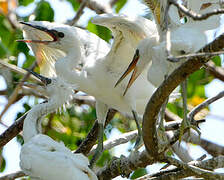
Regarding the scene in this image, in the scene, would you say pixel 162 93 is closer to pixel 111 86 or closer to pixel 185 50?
pixel 185 50

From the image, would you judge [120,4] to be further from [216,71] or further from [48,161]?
[48,161]

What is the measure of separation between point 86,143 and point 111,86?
2.00 feet

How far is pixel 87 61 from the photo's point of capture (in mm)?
5324

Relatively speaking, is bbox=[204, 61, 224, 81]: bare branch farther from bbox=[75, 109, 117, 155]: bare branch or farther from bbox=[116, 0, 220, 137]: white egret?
bbox=[116, 0, 220, 137]: white egret

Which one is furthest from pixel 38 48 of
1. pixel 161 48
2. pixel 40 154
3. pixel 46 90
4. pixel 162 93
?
pixel 162 93

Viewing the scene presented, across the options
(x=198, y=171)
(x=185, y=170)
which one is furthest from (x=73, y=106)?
(x=198, y=171)

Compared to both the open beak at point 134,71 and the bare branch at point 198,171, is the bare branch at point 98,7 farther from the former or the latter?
the bare branch at point 198,171

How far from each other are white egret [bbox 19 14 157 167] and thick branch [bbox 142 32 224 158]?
147cm

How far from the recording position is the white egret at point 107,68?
507cm

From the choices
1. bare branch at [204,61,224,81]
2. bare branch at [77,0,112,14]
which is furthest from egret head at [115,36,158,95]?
bare branch at [77,0,112,14]

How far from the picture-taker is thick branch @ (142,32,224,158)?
322 centimetres

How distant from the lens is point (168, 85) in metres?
3.34

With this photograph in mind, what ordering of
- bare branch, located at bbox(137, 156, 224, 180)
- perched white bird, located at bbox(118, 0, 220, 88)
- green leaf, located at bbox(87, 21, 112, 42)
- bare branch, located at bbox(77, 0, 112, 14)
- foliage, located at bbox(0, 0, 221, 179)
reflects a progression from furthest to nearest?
bare branch, located at bbox(77, 0, 112, 14)
green leaf, located at bbox(87, 21, 112, 42)
foliage, located at bbox(0, 0, 221, 179)
bare branch, located at bbox(137, 156, 224, 180)
perched white bird, located at bbox(118, 0, 220, 88)

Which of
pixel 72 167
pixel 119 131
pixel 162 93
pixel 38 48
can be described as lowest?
pixel 119 131
